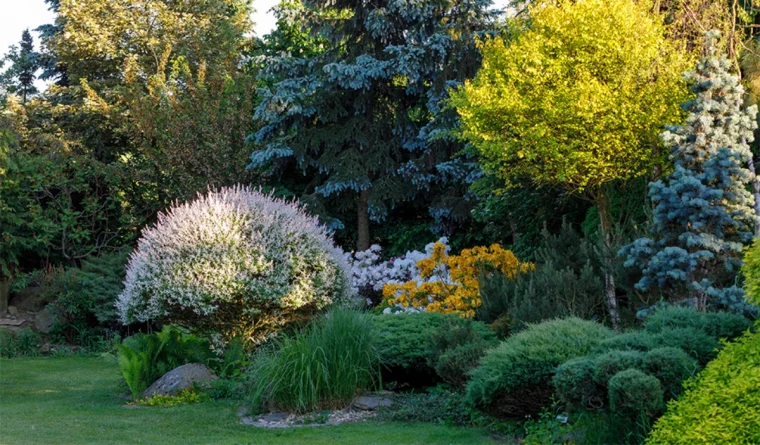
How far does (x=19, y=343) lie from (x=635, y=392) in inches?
564

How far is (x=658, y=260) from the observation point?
27.3 ft

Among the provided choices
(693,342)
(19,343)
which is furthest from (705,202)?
(19,343)

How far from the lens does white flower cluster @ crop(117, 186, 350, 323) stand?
33.5ft

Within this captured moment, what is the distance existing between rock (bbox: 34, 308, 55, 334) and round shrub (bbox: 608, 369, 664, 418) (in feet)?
47.9

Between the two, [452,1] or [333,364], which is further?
[452,1]

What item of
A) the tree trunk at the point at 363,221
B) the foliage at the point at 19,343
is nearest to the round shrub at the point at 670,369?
the tree trunk at the point at 363,221

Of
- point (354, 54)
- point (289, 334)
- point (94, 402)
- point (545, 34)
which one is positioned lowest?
point (94, 402)

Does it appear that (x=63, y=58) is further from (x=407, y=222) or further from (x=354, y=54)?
Result: (x=407, y=222)

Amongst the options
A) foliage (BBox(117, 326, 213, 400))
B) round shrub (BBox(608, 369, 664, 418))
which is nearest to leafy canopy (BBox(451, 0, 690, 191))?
foliage (BBox(117, 326, 213, 400))

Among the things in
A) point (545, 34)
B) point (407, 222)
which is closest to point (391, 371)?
point (545, 34)

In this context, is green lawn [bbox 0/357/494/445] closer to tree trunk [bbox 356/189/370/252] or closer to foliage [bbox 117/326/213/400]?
foliage [bbox 117/326/213/400]

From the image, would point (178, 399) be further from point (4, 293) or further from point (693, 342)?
point (4, 293)

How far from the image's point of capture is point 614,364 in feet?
18.8

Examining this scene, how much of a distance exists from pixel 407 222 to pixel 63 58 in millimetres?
11965
